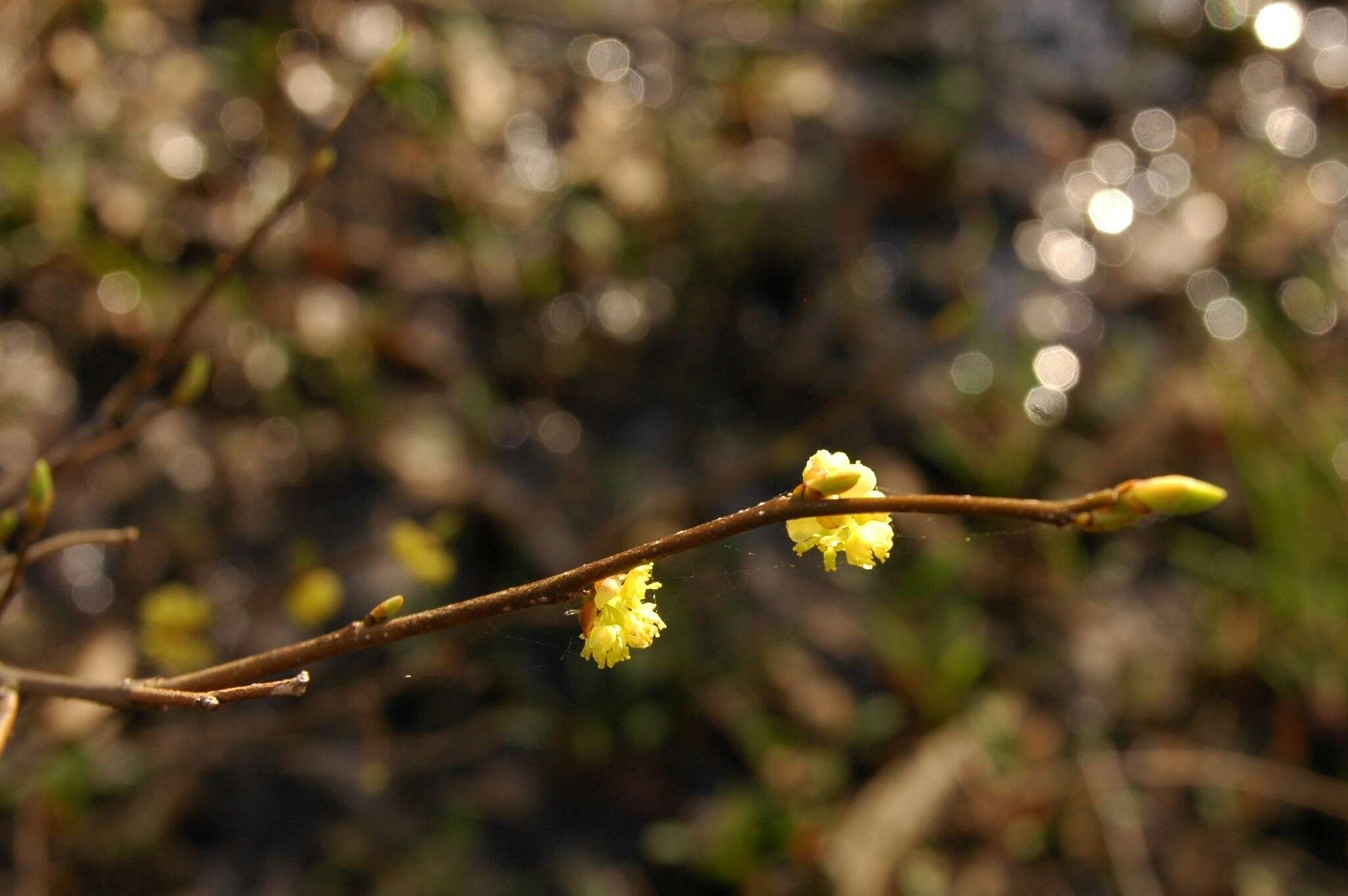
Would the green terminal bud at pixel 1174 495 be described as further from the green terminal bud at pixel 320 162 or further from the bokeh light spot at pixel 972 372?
the bokeh light spot at pixel 972 372

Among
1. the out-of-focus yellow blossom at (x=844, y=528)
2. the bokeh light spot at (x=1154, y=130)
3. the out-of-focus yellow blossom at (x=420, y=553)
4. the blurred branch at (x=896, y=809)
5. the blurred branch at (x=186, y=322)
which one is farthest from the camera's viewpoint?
the bokeh light spot at (x=1154, y=130)

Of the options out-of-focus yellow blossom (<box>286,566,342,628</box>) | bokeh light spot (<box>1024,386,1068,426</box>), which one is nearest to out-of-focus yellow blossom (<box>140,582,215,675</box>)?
out-of-focus yellow blossom (<box>286,566,342,628</box>)

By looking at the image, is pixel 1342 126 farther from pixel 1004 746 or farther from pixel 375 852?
pixel 375 852

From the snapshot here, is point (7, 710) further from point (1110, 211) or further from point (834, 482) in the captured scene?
point (1110, 211)

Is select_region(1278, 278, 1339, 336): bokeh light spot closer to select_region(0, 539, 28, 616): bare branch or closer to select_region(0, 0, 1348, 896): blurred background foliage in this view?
select_region(0, 0, 1348, 896): blurred background foliage

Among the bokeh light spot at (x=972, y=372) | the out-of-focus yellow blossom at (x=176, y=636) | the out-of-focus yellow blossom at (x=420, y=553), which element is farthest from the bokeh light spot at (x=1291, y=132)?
the out-of-focus yellow blossom at (x=176, y=636)

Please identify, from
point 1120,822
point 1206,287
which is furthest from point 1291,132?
point 1120,822
